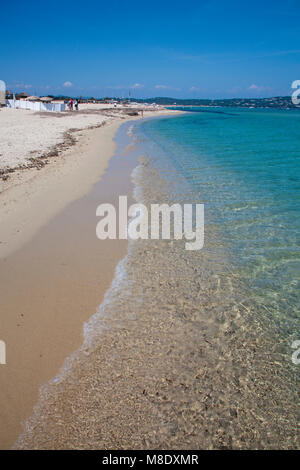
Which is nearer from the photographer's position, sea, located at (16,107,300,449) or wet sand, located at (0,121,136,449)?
sea, located at (16,107,300,449)

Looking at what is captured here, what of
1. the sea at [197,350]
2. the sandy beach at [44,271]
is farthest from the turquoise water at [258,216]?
the sandy beach at [44,271]

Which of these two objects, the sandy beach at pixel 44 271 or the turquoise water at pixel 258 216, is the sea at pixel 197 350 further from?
the sandy beach at pixel 44 271

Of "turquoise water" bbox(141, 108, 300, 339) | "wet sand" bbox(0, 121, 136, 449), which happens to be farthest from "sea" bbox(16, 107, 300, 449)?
"wet sand" bbox(0, 121, 136, 449)

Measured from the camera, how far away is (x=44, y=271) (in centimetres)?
520

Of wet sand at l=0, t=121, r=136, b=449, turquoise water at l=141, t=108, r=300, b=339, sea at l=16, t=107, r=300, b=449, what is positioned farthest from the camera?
turquoise water at l=141, t=108, r=300, b=339

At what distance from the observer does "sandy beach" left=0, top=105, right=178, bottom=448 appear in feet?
10.6

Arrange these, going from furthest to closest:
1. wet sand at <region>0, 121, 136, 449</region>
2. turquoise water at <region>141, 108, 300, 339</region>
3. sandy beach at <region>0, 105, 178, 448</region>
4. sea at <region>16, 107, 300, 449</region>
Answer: turquoise water at <region>141, 108, 300, 339</region>, sandy beach at <region>0, 105, 178, 448</region>, wet sand at <region>0, 121, 136, 449</region>, sea at <region>16, 107, 300, 449</region>

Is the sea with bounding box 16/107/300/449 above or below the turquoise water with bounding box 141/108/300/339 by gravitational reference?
below

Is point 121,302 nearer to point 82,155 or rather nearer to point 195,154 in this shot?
point 82,155

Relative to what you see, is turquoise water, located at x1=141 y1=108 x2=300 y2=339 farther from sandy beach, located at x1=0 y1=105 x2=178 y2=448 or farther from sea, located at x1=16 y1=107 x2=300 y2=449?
sandy beach, located at x1=0 y1=105 x2=178 y2=448

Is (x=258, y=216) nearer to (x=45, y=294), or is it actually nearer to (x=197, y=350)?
(x=197, y=350)

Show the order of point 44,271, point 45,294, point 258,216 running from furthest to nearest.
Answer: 1. point 258,216
2. point 44,271
3. point 45,294

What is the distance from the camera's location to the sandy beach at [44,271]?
3.24m

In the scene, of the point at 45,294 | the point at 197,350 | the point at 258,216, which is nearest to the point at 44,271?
the point at 45,294
